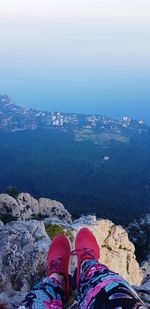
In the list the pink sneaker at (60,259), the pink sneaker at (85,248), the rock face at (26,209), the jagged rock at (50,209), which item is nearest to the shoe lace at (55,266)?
the pink sneaker at (60,259)

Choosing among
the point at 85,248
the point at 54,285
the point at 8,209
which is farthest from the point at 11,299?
the point at 8,209

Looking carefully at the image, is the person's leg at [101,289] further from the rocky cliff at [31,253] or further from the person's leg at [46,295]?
the rocky cliff at [31,253]

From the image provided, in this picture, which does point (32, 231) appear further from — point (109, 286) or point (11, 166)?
point (11, 166)

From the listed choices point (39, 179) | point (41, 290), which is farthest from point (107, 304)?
point (39, 179)

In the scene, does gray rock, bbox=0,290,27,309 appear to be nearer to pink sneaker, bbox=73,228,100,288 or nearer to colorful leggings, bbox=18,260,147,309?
colorful leggings, bbox=18,260,147,309

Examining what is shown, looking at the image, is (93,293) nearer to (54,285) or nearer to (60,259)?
(54,285)

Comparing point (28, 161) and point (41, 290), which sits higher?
point (41, 290)
